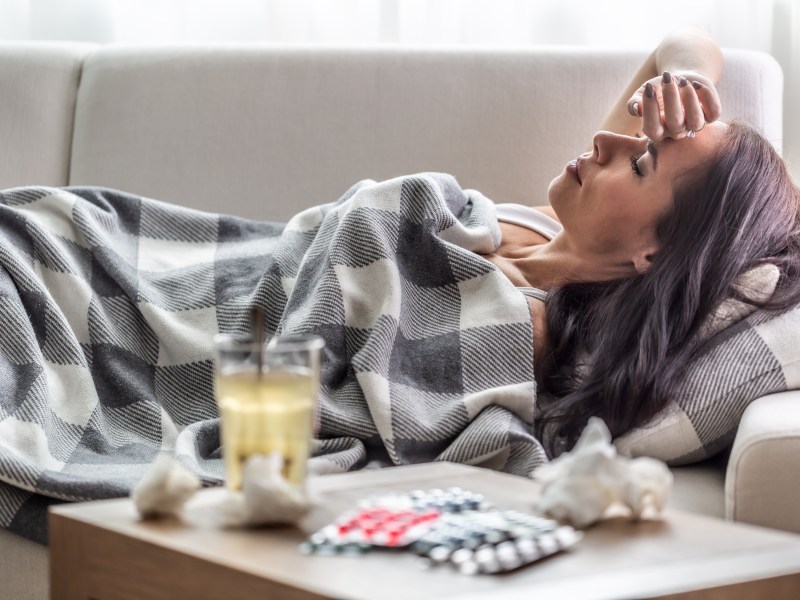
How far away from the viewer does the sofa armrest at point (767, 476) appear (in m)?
0.96

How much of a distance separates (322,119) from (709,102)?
26.7 inches

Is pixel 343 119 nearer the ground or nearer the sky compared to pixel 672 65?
nearer the ground

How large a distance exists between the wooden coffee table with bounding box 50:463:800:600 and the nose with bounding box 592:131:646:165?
31.3 inches

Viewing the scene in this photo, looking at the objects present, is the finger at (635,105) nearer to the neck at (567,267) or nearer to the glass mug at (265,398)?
the neck at (567,267)

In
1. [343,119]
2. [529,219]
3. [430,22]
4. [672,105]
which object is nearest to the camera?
[672,105]

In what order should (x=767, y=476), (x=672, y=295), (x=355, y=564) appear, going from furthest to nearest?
(x=672, y=295), (x=767, y=476), (x=355, y=564)

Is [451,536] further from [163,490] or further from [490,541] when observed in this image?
[163,490]

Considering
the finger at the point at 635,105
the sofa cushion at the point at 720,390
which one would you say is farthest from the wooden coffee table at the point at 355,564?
the finger at the point at 635,105

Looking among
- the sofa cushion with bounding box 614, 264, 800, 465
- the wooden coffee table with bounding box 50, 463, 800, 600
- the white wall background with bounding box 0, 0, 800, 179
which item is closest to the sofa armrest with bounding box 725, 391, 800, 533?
the sofa cushion with bounding box 614, 264, 800, 465

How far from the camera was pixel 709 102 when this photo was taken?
1.41 metres

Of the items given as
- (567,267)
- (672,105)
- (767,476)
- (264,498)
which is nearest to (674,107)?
(672,105)

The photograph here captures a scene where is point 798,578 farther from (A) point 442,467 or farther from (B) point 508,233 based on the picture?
(B) point 508,233

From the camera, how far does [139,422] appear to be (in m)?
1.25

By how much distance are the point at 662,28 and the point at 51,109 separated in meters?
1.25
